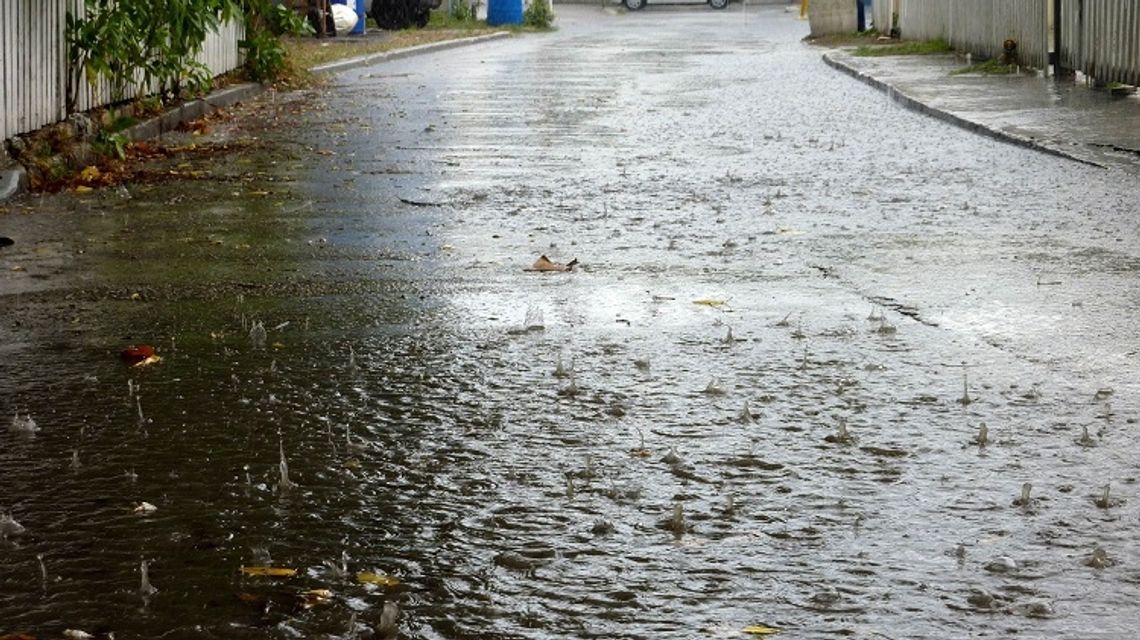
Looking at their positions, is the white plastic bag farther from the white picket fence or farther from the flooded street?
the flooded street

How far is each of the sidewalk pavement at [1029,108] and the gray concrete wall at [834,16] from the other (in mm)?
12394

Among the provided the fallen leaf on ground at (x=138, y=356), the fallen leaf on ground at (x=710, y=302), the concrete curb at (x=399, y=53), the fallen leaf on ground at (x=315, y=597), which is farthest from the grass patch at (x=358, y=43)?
the fallen leaf on ground at (x=315, y=597)

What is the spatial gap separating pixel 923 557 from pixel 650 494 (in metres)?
0.76

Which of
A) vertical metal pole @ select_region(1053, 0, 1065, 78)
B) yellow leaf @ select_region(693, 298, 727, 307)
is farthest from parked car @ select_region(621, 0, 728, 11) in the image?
yellow leaf @ select_region(693, 298, 727, 307)

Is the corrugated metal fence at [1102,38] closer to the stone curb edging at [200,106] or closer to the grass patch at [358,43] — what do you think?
the stone curb edging at [200,106]

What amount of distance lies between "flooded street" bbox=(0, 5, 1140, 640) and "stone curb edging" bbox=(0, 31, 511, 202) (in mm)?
258

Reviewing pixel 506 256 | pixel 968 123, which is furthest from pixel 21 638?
pixel 968 123

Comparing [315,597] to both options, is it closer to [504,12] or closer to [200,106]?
[200,106]

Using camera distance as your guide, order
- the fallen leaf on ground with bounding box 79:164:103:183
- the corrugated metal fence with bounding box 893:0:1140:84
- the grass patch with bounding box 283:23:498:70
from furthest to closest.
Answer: the grass patch with bounding box 283:23:498:70 → the corrugated metal fence with bounding box 893:0:1140:84 → the fallen leaf on ground with bounding box 79:164:103:183

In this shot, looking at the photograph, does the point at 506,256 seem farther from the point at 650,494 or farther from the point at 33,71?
the point at 33,71

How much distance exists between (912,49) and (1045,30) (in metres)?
6.86

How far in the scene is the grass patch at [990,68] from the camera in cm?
2012

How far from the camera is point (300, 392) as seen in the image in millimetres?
5426

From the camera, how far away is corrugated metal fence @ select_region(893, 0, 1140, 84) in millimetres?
15898
